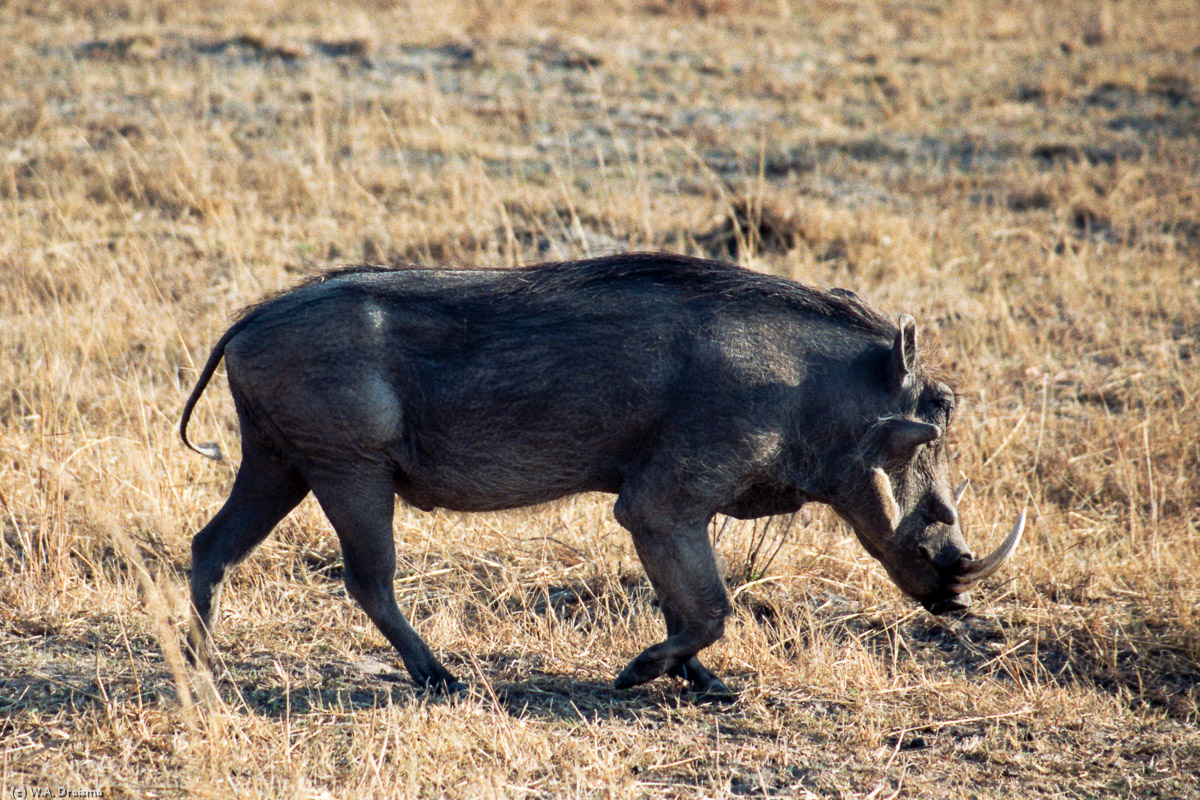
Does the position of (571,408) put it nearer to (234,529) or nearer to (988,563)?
(234,529)

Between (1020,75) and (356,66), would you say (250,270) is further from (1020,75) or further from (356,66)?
(1020,75)

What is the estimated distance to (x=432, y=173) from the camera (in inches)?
357

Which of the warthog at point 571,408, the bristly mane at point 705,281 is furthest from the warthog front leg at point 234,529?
the bristly mane at point 705,281

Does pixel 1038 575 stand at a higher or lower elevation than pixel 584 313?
lower

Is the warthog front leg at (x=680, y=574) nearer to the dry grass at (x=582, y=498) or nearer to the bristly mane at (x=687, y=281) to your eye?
the dry grass at (x=582, y=498)

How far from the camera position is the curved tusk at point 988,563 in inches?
139

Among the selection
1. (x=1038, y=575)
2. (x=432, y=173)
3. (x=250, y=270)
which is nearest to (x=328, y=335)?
(x=1038, y=575)

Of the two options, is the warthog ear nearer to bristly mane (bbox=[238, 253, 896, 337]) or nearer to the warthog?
the warthog

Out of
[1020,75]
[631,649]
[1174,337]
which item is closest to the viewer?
[631,649]

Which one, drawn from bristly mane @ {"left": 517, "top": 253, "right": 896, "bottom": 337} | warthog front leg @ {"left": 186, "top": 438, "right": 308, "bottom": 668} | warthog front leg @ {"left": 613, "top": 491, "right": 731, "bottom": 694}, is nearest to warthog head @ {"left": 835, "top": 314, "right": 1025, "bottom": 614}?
bristly mane @ {"left": 517, "top": 253, "right": 896, "bottom": 337}

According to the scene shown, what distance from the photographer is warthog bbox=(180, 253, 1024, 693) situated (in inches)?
129

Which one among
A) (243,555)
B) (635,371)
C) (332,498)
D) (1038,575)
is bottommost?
(1038,575)

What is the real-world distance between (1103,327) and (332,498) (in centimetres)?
525

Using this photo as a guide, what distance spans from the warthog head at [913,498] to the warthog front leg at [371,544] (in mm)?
1319
